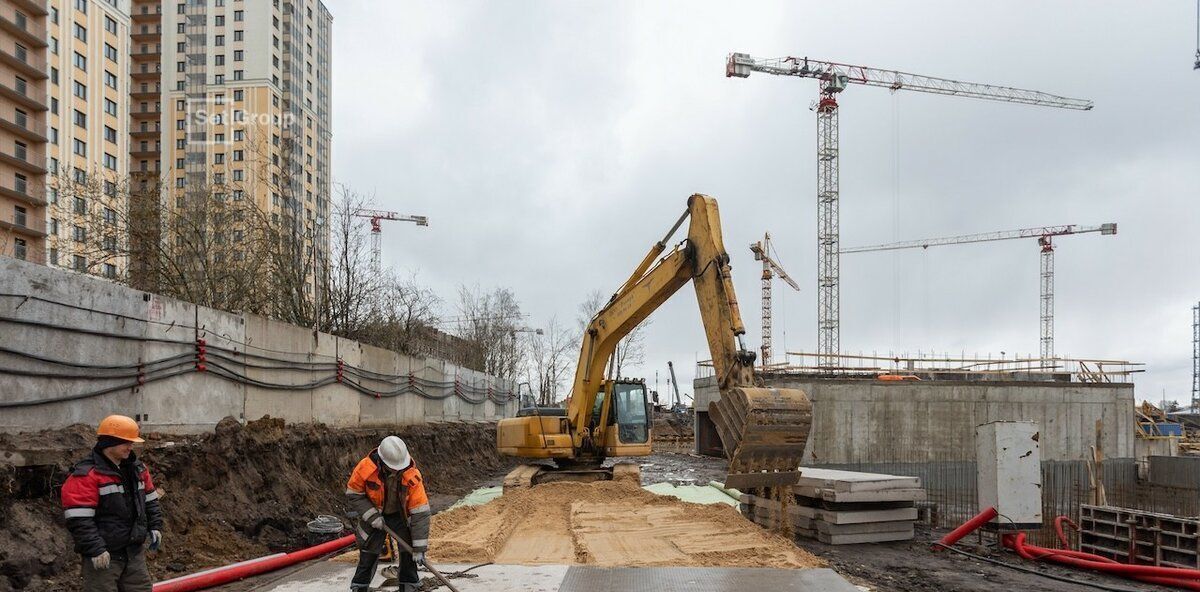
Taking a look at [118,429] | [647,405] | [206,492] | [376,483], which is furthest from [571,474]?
[118,429]

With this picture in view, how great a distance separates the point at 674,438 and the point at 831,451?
16830 mm

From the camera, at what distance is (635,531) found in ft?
38.0

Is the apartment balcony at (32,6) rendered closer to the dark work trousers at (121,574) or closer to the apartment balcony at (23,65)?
the apartment balcony at (23,65)

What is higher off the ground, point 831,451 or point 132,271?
point 132,271

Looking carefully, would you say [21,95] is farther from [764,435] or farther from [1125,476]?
[1125,476]

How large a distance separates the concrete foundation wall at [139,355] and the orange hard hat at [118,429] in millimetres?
3748

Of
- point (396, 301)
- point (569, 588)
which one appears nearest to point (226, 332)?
point (569, 588)

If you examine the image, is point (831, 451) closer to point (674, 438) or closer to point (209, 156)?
point (674, 438)

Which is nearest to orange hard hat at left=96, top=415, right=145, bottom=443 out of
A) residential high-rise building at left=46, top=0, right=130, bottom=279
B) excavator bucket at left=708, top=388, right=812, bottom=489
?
excavator bucket at left=708, top=388, right=812, bottom=489

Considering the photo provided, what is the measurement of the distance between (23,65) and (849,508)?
6028 cm

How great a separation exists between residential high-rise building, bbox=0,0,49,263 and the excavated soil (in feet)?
150

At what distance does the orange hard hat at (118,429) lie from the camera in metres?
5.83

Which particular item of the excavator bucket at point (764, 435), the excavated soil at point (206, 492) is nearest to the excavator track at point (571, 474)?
the excavated soil at point (206, 492)

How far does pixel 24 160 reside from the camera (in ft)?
176
